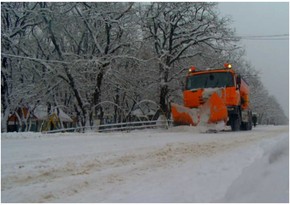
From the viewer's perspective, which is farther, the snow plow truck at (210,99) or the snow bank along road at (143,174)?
the snow plow truck at (210,99)

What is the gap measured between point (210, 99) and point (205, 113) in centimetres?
76

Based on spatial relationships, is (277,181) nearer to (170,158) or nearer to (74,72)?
(170,158)

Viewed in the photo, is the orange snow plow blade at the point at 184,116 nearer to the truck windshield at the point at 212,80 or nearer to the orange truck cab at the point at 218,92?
the orange truck cab at the point at 218,92

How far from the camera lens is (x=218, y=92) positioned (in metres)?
19.7

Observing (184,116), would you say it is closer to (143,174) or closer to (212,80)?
(212,80)

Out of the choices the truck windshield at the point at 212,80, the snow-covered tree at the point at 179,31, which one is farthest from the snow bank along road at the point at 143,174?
the snow-covered tree at the point at 179,31

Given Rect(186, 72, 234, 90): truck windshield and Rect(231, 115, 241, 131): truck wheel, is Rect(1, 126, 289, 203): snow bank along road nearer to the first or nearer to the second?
Rect(186, 72, 234, 90): truck windshield

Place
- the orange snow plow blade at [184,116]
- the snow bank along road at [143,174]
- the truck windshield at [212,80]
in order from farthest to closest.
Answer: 1. the truck windshield at [212,80]
2. the orange snow plow blade at [184,116]
3. the snow bank along road at [143,174]

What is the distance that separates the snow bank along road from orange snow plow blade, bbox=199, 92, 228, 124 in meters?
8.28

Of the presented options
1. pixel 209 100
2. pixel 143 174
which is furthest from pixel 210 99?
pixel 143 174

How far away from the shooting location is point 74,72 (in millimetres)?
26719

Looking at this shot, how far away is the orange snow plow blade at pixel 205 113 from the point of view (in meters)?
19.3

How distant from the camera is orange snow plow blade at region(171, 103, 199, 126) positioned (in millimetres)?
19953

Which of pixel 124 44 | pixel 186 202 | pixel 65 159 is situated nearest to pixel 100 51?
pixel 124 44
